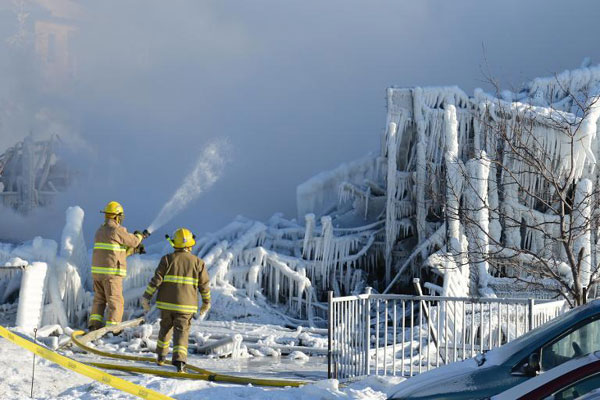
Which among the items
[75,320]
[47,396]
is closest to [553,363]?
[47,396]

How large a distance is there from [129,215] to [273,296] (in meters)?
11.1

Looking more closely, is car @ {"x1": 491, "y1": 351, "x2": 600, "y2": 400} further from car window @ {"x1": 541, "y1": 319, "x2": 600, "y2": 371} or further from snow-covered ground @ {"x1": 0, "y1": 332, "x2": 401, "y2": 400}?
snow-covered ground @ {"x1": 0, "y1": 332, "x2": 401, "y2": 400}

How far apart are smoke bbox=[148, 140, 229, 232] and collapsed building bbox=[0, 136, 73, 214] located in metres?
4.12

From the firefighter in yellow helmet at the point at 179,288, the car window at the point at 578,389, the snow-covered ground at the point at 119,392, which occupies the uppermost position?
the firefighter in yellow helmet at the point at 179,288

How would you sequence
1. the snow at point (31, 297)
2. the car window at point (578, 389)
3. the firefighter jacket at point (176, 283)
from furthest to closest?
the snow at point (31, 297)
the firefighter jacket at point (176, 283)
the car window at point (578, 389)

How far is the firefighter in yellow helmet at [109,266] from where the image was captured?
12867 millimetres

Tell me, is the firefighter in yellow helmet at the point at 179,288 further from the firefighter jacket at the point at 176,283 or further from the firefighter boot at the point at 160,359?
the firefighter boot at the point at 160,359

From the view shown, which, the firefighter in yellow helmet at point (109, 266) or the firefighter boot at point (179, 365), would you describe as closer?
the firefighter boot at point (179, 365)

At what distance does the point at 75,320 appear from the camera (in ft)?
52.5

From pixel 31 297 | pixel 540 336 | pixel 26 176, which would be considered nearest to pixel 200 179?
pixel 26 176

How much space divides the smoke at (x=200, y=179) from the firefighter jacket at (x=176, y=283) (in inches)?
606

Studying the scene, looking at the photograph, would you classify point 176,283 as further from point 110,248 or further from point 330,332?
point 110,248

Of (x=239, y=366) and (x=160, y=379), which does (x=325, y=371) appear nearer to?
(x=239, y=366)

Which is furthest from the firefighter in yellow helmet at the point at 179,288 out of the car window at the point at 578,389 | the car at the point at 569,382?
the car window at the point at 578,389
